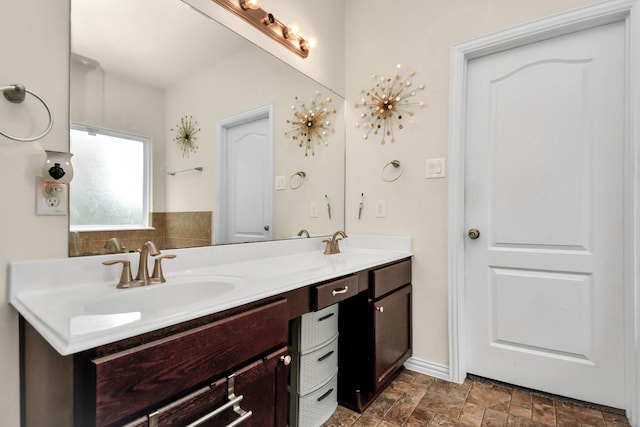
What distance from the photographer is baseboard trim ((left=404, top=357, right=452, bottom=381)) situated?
190cm

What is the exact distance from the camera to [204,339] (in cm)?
81

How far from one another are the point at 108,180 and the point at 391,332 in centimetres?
150

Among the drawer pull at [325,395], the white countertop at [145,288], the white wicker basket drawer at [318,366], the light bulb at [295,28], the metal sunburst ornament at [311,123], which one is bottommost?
the drawer pull at [325,395]

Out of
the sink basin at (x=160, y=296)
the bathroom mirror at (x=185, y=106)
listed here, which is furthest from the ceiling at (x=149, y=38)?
the sink basin at (x=160, y=296)

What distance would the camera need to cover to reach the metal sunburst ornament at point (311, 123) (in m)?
1.98

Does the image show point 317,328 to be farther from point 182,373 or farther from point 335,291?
point 182,373

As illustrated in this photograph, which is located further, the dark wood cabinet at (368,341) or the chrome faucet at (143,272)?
the dark wood cabinet at (368,341)

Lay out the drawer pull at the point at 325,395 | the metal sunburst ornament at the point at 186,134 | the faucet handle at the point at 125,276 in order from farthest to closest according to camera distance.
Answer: the drawer pull at the point at 325,395 → the metal sunburst ornament at the point at 186,134 → the faucet handle at the point at 125,276

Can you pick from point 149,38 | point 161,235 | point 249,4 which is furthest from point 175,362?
point 249,4

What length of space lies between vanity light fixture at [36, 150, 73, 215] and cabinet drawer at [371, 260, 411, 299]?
128cm

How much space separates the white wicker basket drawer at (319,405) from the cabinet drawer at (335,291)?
452 millimetres

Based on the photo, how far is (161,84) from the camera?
4.32 feet

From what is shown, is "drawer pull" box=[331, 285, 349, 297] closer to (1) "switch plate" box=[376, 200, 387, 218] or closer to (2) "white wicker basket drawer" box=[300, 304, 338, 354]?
(2) "white wicker basket drawer" box=[300, 304, 338, 354]

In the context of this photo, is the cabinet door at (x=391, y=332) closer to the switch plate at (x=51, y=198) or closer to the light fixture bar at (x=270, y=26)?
the switch plate at (x=51, y=198)
